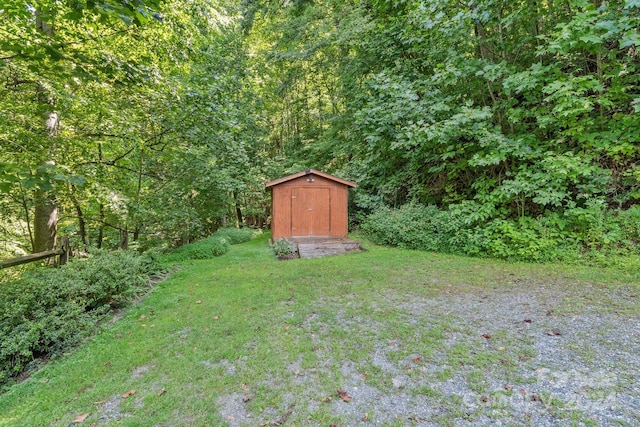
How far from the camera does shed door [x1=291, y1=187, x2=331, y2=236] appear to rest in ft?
32.6

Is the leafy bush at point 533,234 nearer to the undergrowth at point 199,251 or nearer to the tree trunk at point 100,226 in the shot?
the undergrowth at point 199,251

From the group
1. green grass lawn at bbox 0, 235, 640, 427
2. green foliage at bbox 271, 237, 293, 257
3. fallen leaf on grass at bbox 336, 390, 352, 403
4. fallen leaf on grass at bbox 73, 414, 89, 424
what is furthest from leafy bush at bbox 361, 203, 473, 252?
fallen leaf on grass at bbox 73, 414, 89, 424

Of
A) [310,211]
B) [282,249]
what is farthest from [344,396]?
[310,211]

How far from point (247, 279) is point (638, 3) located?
7419mm

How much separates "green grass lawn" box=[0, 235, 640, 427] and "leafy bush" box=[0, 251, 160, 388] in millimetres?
274

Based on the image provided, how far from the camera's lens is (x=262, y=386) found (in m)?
2.42

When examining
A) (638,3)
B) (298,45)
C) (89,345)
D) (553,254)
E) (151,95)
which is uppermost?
(298,45)

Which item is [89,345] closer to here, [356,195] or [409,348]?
[409,348]

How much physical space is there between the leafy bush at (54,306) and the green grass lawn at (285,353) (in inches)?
10.8

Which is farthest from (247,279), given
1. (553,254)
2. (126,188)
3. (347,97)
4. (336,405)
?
(347,97)

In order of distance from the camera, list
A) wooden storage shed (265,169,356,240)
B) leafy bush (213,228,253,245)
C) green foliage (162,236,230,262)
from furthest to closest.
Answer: leafy bush (213,228,253,245)
wooden storage shed (265,169,356,240)
green foliage (162,236,230,262)

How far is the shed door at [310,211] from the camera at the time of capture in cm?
992

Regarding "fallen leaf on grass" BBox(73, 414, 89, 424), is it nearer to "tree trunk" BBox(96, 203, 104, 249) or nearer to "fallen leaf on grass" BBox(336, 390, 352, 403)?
"fallen leaf on grass" BBox(336, 390, 352, 403)

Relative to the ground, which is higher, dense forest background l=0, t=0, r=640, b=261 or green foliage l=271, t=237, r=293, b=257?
dense forest background l=0, t=0, r=640, b=261
